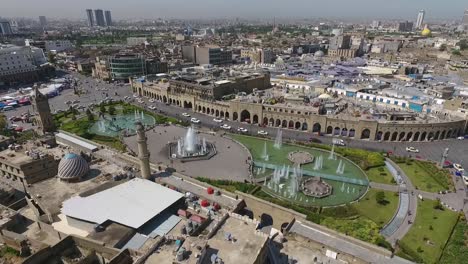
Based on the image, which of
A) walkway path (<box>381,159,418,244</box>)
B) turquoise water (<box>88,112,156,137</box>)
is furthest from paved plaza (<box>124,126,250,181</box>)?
walkway path (<box>381,159,418,244</box>)

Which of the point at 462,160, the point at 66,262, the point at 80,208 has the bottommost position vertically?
the point at 462,160

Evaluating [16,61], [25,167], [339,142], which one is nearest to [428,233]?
[339,142]

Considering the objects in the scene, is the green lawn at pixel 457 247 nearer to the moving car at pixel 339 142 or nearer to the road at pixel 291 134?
the road at pixel 291 134

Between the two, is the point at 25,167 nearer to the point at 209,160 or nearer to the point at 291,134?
the point at 209,160

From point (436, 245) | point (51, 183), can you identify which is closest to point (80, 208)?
point (51, 183)

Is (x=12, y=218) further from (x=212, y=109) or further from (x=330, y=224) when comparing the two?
(x=212, y=109)
